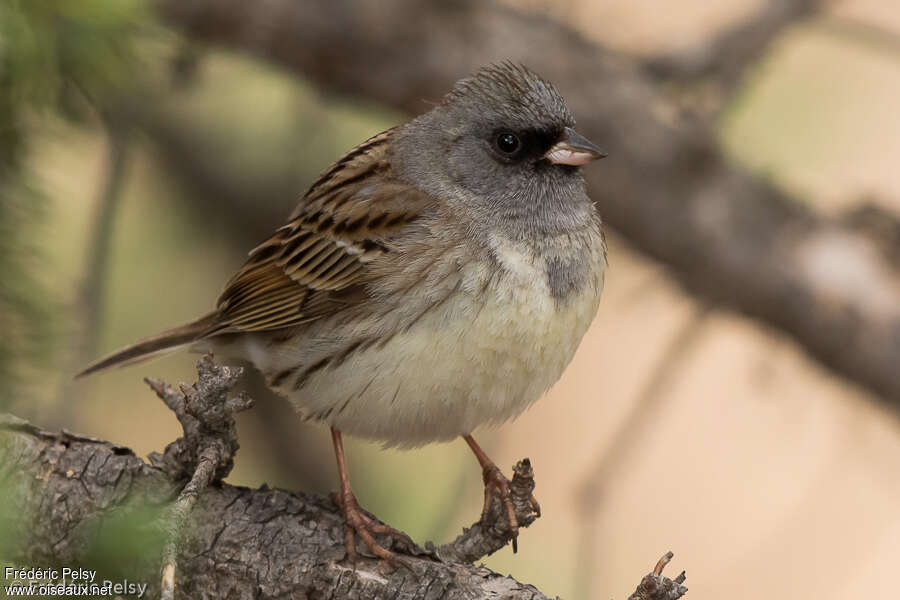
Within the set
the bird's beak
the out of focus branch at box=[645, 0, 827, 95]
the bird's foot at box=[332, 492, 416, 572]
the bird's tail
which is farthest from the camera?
the out of focus branch at box=[645, 0, 827, 95]

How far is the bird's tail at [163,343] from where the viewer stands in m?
2.92

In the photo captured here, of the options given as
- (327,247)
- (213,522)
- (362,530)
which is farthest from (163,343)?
(362,530)

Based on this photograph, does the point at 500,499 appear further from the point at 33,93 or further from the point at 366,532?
the point at 33,93

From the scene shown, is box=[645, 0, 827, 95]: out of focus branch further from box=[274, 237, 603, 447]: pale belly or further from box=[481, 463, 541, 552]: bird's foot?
box=[481, 463, 541, 552]: bird's foot

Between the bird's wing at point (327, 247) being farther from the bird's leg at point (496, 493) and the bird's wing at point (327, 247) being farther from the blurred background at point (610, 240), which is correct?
the bird's leg at point (496, 493)

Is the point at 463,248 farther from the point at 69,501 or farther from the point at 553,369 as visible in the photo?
the point at 69,501

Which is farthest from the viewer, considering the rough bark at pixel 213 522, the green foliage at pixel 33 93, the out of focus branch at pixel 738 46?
the out of focus branch at pixel 738 46

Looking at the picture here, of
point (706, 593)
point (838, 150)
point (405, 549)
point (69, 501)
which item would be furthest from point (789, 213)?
point (69, 501)

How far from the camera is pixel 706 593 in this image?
15.4ft

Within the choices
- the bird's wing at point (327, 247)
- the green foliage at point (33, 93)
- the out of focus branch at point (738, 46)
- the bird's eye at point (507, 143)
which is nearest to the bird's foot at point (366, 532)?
the bird's wing at point (327, 247)

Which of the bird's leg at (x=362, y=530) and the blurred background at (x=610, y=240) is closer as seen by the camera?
the bird's leg at (x=362, y=530)

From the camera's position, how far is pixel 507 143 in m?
2.74

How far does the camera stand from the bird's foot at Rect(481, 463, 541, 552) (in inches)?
90.7

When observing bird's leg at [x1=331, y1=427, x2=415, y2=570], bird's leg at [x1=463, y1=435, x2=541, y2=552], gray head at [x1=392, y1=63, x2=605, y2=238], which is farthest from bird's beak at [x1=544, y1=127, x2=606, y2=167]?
bird's leg at [x1=331, y1=427, x2=415, y2=570]
